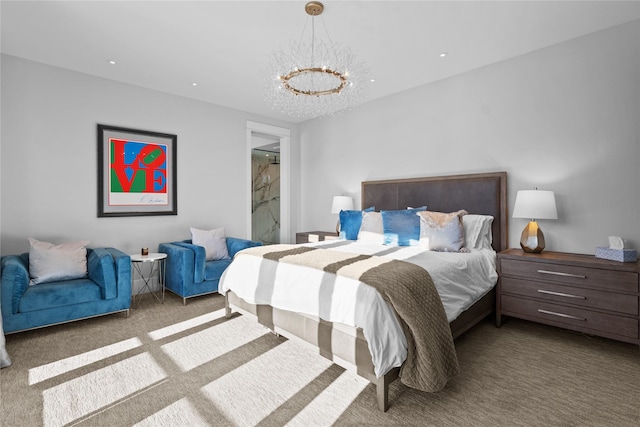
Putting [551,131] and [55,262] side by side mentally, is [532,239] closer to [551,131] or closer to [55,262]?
[551,131]

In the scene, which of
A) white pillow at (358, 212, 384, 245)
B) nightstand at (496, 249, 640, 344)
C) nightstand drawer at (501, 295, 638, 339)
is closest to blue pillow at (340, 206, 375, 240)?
white pillow at (358, 212, 384, 245)

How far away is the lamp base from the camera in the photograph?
3020 millimetres

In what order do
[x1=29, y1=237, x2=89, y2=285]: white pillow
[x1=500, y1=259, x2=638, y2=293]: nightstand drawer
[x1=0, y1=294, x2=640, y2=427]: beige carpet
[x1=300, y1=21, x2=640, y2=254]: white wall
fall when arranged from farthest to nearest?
[x1=29, y1=237, x2=89, y2=285]: white pillow, [x1=300, y1=21, x2=640, y2=254]: white wall, [x1=500, y1=259, x2=638, y2=293]: nightstand drawer, [x1=0, y1=294, x2=640, y2=427]: beige carpet

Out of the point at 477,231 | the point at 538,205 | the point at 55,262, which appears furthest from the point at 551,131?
the point at 55,262

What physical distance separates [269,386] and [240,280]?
3.54 ft

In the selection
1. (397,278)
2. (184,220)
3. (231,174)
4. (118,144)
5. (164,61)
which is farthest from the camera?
(231,174)

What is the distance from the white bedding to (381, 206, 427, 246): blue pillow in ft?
0.42

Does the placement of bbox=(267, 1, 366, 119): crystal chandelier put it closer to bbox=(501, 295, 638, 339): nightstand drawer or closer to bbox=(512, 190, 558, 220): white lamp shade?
bbox=(512, 190, 558, 220): white lamp shade

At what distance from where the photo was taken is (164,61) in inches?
134

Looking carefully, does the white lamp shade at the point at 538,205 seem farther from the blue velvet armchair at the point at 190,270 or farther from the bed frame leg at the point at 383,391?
the blue velvet armchair at the point at 190,270

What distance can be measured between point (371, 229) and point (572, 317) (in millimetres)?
2024

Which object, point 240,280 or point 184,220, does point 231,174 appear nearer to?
point 184,220

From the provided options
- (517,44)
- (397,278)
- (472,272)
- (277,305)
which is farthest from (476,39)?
(277,305)

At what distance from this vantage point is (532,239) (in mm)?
3035
